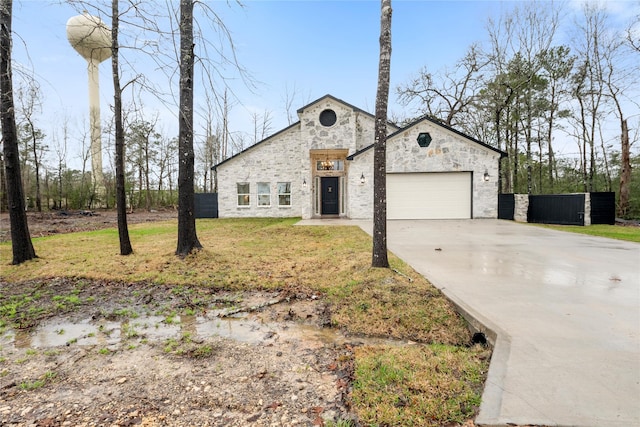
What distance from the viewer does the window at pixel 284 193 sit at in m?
18.3

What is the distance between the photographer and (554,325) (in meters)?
2.95

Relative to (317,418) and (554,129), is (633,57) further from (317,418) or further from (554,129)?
(317,418)

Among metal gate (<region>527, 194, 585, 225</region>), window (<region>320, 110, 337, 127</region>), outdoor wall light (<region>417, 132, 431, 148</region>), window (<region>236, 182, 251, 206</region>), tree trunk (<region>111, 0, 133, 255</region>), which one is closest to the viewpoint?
tree trunk (<region>111, 0, 133, 255</region>)

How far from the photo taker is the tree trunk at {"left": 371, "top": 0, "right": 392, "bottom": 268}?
502cm

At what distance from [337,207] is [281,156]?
4539mm

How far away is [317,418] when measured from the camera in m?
1.93

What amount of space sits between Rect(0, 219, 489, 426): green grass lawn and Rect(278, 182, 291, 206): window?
8545 millimetres

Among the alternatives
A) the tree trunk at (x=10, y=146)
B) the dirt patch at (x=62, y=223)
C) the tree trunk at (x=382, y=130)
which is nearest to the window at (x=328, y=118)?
the tree trunk at (x=382, y=130)

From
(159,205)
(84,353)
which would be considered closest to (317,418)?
(84,353)

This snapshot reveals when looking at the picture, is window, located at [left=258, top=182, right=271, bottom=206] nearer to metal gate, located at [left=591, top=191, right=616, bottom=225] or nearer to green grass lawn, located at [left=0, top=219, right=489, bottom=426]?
green grass lawn, located at [left=0, top=219, right=489, bottom=426]

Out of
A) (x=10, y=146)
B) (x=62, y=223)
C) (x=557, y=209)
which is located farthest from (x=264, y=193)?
(x=557, y=209)

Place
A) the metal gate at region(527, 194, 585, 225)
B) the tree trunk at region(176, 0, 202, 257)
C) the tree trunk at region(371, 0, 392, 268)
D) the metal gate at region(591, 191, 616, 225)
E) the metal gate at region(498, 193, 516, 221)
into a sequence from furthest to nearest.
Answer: the metal gate at region(498, 193, 516, 221) → the metal gate at region(527, 194, 585, 225) → the metal gate at region(591, 191, 616, 225) → the tree trunk at region(176, 0, 202, 257) → the tree trunk at region(371, 0, 392, 268)

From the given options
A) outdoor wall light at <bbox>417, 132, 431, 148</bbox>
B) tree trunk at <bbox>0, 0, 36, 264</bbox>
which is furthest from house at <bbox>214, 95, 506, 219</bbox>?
tree trunk at <bbox>0, 0, 36, 264</bbox>

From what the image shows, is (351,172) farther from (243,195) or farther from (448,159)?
(243,195)
